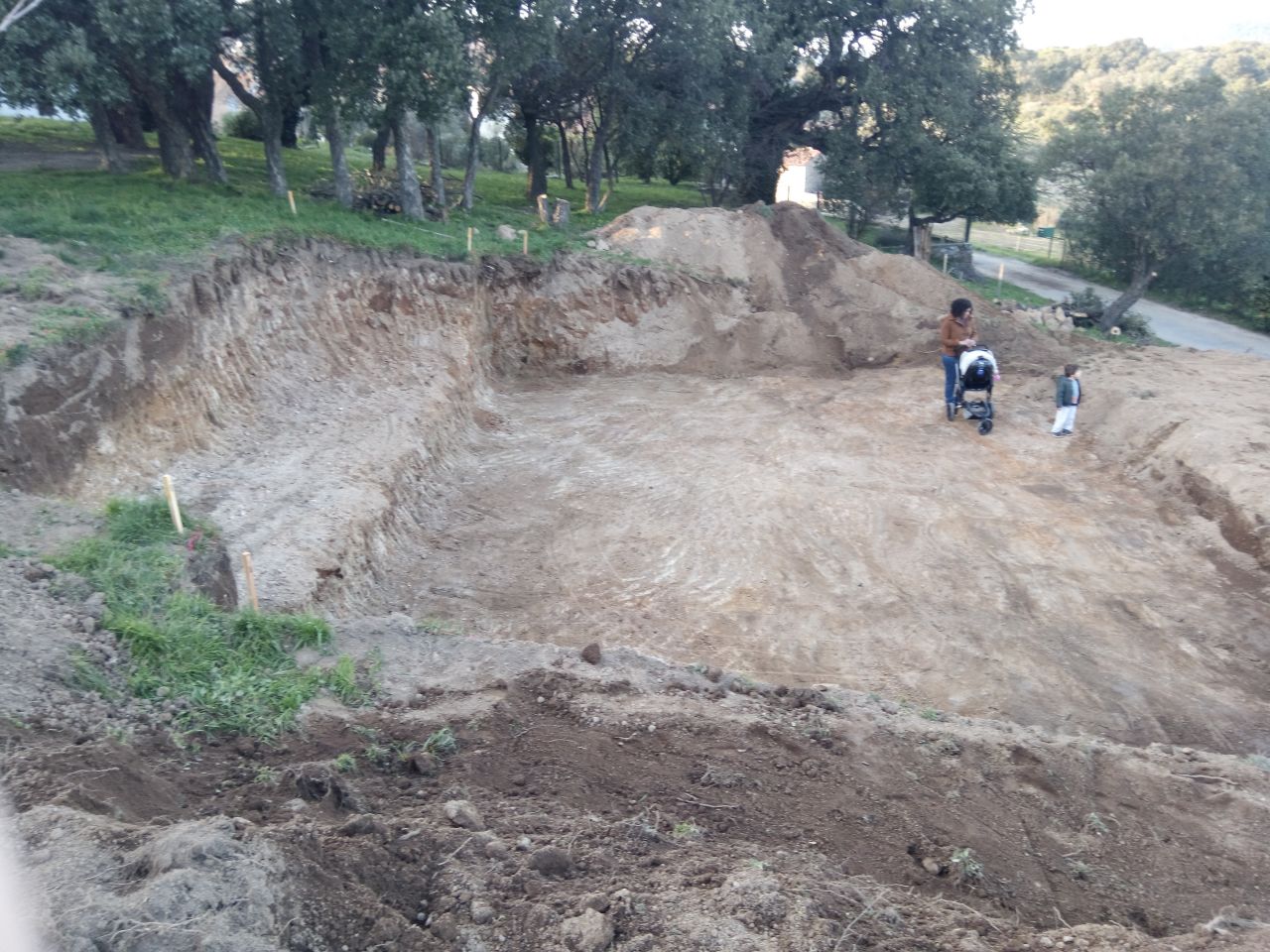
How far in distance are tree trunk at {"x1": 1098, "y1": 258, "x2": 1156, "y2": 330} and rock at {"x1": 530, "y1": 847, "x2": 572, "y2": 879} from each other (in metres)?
21.9

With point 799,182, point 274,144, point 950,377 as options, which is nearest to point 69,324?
point 274,144

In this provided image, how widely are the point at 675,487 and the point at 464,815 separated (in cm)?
898

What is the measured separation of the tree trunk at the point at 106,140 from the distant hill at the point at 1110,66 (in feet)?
186

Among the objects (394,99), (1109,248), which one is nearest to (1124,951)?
(394,99)

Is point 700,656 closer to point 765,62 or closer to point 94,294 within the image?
point 94,294

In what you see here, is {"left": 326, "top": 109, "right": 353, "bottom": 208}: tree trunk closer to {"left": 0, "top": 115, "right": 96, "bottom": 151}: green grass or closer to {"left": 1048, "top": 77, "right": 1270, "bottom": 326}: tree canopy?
{"left": 0, "top": 115, "right": 96, "bottom": 151}: green grass

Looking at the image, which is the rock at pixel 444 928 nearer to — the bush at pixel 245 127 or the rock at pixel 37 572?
the rock at pixel 37 572

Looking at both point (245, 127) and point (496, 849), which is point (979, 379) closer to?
point (496, 849)

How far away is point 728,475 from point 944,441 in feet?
13.3

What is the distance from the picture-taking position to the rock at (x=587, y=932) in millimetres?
Answer: 3717

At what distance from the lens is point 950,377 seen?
51.9 ft

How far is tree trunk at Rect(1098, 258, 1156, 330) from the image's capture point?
72.6ft

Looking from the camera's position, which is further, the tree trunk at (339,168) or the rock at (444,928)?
the tree trunk at (339,168)

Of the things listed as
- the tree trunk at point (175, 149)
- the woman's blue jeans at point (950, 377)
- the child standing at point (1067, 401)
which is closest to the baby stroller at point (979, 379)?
the woman's blue jeans at point (950, 377)
